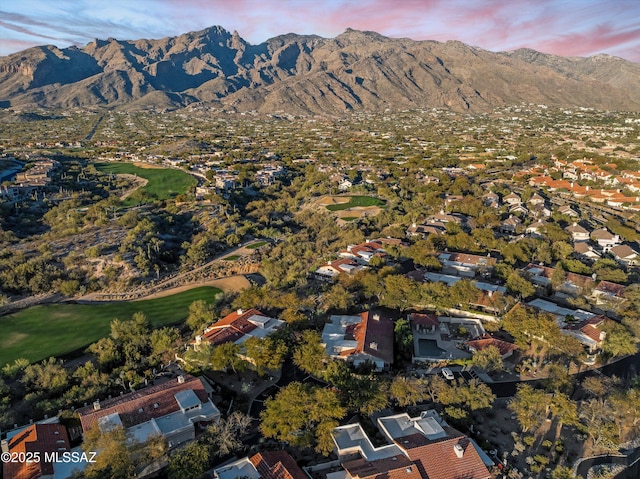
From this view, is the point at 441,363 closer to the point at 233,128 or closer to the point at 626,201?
the point at 626,201

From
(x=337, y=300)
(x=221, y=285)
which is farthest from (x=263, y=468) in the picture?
(x=221, y=285)

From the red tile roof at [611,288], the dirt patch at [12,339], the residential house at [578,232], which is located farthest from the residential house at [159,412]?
the residential house at [578,232]

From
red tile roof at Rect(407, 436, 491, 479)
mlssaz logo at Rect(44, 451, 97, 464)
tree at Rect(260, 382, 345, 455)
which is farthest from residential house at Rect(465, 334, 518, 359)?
mlssaz logo at Rect(44, 451, 97, 464)

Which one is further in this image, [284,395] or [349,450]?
[284,395]

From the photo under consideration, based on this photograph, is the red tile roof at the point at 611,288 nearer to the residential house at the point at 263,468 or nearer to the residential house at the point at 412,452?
the residential house at the point at 412,452

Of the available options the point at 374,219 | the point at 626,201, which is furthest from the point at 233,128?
the point at 626,201

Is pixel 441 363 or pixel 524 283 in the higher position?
pixel 524 283
